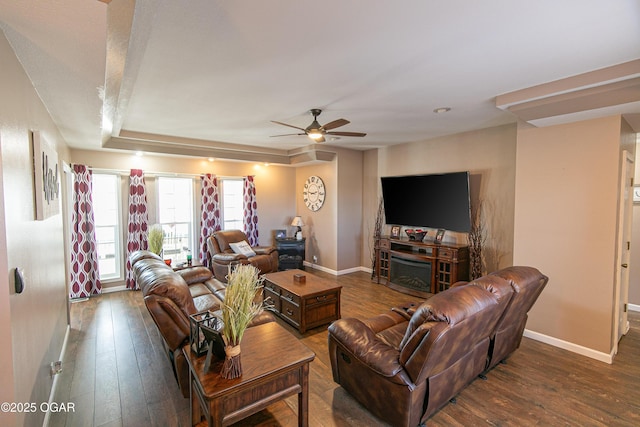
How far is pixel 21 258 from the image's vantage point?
1608 millimetres

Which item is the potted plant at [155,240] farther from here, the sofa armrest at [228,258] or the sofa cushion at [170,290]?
the sofa cushion at [170,290]

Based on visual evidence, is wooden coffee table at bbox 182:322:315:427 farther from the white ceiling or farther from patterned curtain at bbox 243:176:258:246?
patterned curtain at bbox 243:176:258:246

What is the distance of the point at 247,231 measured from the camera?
6.54m

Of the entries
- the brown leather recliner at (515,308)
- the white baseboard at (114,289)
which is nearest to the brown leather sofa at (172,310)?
the brown leather recliner at (515,308)

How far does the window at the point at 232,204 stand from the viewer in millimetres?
6441

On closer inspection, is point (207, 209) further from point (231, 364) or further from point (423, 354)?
point (423, 354)

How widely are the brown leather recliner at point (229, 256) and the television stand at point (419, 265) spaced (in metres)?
2.15

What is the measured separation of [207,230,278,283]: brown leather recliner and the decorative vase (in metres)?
3.85

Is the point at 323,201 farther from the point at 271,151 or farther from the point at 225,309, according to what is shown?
the point at 225,309

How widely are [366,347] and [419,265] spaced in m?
3.11

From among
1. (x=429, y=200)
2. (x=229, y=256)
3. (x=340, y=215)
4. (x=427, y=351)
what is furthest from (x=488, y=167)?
(x=229, y=256)

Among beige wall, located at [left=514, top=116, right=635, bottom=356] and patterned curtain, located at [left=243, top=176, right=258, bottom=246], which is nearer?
beige wall, located at [left=514, top=116, right=635, bottom=356]

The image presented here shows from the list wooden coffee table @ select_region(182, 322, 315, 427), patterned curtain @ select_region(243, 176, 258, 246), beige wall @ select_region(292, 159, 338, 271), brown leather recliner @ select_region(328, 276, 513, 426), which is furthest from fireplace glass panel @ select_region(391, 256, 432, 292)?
wooden coffee table @ select_region(182, 322, 315, 427)

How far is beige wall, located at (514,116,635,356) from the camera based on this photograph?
2943 mm
